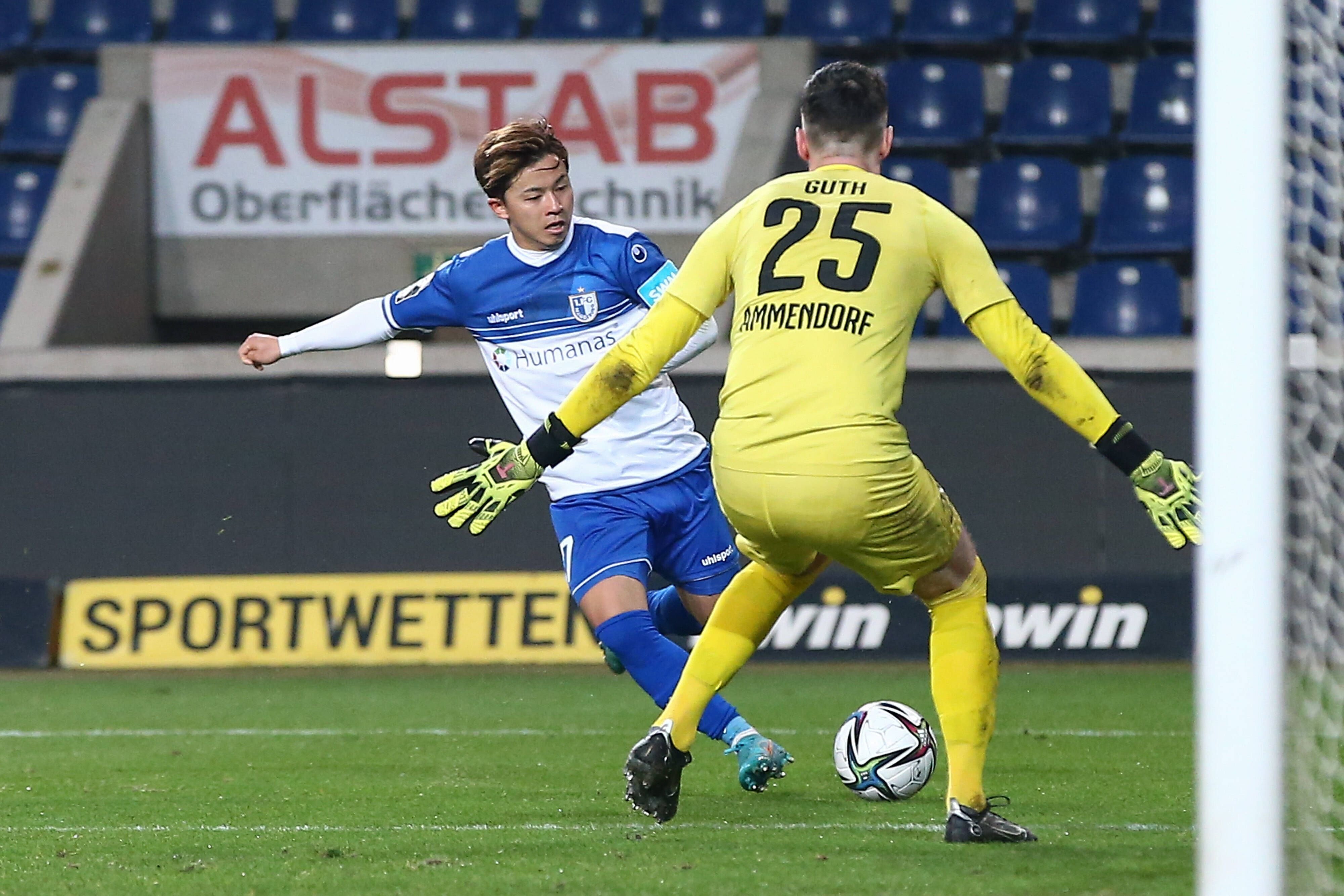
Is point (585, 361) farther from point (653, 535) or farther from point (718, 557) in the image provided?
point (718, 557)

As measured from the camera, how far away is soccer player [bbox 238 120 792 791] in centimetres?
544

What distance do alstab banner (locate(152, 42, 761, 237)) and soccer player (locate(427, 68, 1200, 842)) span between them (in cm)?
787

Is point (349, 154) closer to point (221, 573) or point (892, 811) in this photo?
point (221, 573)

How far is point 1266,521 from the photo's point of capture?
9.98ft

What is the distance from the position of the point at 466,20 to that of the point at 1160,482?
985 cm

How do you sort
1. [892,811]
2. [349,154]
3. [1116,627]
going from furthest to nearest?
[349,154] < [1116,627] < [892,811]

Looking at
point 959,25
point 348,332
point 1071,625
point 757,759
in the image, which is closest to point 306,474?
point 1071,625

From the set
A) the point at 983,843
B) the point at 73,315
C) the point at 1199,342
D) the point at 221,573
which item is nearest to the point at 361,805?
the point at 983,843

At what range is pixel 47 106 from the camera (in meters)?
13.0

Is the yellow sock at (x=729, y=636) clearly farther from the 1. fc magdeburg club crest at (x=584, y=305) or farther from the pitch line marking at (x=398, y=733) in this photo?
the pitch line marking at (x=398, y=733)

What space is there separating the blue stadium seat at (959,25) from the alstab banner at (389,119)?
146 cm

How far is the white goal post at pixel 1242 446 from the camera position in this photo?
9.95 ft

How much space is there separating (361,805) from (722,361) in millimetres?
4900

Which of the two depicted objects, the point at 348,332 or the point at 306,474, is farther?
the point at 306,474
